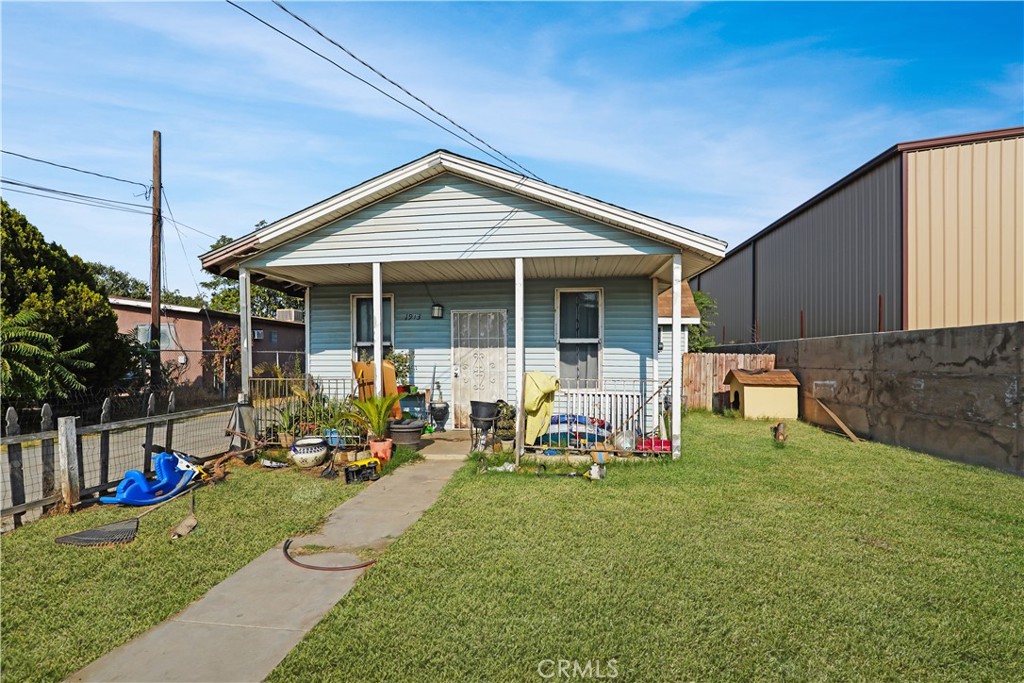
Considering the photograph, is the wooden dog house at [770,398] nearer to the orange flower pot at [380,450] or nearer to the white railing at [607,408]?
the white railing at [607,408]

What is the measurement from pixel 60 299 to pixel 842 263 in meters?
17.5

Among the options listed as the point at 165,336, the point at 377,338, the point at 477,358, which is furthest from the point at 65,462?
the point at 165,336

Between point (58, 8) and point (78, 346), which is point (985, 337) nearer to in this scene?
point (58, 8)

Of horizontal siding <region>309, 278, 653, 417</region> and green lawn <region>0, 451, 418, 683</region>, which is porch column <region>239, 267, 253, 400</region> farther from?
green lawn <region>0, 451, 418, 683</region>

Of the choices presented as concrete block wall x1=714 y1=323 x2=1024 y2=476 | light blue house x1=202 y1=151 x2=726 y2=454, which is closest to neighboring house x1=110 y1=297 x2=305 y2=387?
light blue house x1=202 y1=151 x2=726 y2=454

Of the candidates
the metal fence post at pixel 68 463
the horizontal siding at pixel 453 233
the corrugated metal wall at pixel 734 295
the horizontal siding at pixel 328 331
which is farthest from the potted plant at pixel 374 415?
the corrugated metal wall at pixel 734 295

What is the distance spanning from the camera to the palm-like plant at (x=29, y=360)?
8219 millimetres

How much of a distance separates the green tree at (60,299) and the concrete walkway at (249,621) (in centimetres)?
799

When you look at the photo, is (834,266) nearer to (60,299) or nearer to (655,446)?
(655,446)

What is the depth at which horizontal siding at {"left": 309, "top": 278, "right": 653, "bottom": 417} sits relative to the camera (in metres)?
9.10

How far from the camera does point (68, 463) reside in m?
5.04

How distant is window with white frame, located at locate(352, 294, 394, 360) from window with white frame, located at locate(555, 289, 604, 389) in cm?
330

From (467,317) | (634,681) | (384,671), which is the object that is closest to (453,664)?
(384,671)

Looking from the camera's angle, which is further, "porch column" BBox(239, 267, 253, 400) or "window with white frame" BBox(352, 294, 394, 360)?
"window with white frame" BBox(352, 294, 394, 360)
